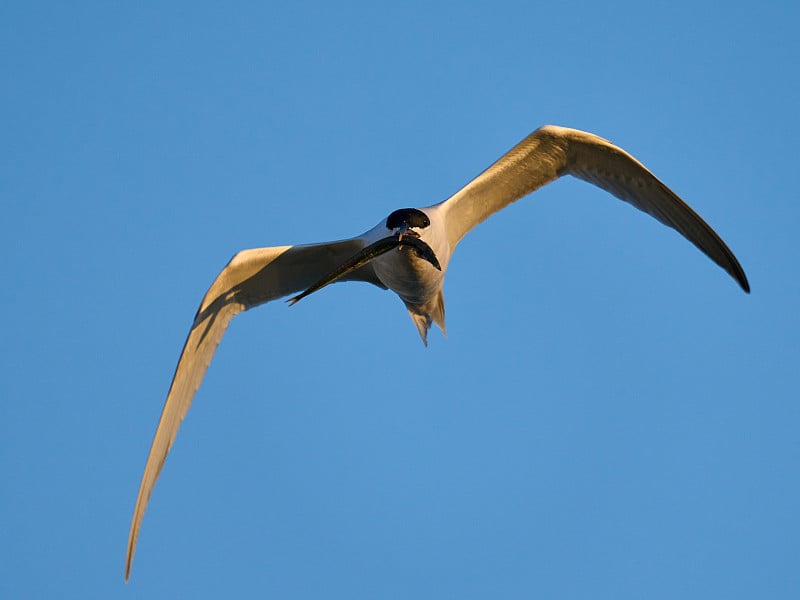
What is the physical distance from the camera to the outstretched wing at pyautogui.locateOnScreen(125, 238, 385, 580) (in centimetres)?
902

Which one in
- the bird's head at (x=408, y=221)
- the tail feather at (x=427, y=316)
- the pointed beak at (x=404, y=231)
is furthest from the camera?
the tail feather at (x=427, y=316)

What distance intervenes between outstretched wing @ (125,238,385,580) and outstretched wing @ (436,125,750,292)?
1115 millimetres

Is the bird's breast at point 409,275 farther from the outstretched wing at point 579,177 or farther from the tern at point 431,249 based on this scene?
the outstretched wing at point 579,177

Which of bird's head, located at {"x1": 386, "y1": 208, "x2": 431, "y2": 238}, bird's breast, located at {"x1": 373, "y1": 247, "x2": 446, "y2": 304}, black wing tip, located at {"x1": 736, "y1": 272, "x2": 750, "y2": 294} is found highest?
bird's head, located at {"x1": 386, "y1": 208, "x2": 431, "y2": 238}

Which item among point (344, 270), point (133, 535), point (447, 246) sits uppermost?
point (447, 246)

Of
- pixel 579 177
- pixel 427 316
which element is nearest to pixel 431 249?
pixel 427 316

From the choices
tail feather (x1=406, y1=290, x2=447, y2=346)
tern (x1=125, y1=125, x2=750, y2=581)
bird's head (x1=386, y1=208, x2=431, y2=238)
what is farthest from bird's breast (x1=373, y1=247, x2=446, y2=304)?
tail feather (x1=406, y1=290, x2=447, y2=346)

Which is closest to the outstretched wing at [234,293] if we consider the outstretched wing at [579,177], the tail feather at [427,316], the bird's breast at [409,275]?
the bird's breast at [409,275]

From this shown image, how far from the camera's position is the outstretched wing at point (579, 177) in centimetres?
934

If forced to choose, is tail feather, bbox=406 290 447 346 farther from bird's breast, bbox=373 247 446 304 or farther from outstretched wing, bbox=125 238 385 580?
outstretched wing, bbox=125 238 385 580

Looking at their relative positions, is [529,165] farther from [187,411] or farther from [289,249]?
[187,411]

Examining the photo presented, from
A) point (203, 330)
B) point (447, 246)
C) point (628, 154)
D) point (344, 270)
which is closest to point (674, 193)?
point (628, 154)

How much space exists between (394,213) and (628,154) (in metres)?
2.23

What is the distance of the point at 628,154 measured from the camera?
9.39 meters
